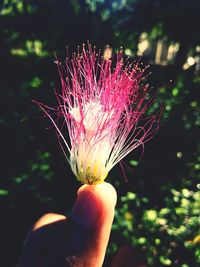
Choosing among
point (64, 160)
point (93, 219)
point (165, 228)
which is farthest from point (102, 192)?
point (64, 160)

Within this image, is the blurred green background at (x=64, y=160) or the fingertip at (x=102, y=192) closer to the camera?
the fingertip at (x=102, y=192)

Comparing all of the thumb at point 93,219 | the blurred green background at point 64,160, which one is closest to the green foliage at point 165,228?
the blurred green background at point 64,160

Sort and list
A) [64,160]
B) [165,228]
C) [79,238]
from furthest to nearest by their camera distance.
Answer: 1. [64,160]
2. [165,228]
3. [79,238]

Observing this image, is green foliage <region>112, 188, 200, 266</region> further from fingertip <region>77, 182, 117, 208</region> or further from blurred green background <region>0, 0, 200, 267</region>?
fingertip <region>77, 182, 117, 208</region>

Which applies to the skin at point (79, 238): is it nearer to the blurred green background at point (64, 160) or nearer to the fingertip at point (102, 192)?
the fingertip at point (102, 192)

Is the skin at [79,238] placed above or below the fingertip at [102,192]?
below

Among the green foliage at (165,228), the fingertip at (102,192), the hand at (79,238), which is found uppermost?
the fingertip at (102,192)

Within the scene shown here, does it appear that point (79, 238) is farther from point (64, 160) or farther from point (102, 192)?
point (64, 160)

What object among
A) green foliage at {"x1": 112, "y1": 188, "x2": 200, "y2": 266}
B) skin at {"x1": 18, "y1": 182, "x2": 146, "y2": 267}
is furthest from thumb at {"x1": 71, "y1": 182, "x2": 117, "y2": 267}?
green foliage at {"x1": 112, "y1": 188, "x2": 200, "y2": 266}
